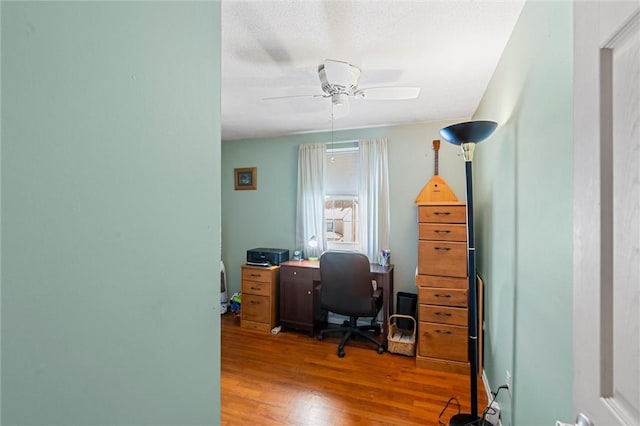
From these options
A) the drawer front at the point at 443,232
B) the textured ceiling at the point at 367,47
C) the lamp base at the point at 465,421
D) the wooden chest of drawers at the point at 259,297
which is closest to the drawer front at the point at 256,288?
the wooden chest of drawers at the point at 259,297

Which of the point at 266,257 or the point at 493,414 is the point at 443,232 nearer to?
the point at 493,414

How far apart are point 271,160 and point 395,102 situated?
1.96 metres

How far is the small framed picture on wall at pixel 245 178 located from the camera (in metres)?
4.21

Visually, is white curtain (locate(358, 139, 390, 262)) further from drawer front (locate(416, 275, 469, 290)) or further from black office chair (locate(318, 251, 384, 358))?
drawer front (locate(416, 275, 469, 290))

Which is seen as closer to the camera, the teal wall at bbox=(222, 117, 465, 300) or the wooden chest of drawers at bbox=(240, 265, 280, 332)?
the teal wall at bbox=(222, 117, 465, 300)

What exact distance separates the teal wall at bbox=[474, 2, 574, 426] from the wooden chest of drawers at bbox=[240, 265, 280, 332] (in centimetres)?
230

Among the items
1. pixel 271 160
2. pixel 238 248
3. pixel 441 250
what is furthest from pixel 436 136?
pixel 238 248

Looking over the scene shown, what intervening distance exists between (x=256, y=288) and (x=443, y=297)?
2.10 m

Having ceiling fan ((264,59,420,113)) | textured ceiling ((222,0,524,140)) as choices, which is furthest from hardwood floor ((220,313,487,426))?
textured ceiling ((222,0,524,140))

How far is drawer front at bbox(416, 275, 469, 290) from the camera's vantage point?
2584 mm

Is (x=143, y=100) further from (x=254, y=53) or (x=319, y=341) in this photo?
(x=319, y=341)

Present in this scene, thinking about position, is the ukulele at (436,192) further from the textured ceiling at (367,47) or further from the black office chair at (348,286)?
the black office chair at (348,286)

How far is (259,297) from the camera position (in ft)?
11.7

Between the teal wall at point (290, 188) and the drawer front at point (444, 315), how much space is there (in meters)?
0.80
